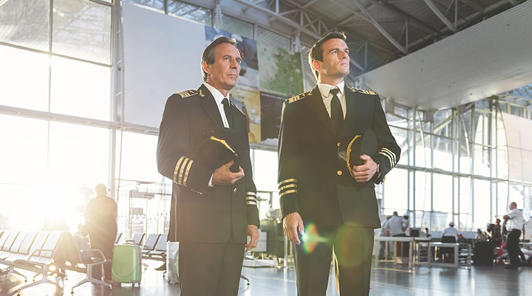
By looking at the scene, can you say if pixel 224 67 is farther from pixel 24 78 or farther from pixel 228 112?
pixel 24 78

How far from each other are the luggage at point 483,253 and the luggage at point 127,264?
11717 millimetres

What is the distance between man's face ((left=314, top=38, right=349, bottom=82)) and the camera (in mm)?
2143

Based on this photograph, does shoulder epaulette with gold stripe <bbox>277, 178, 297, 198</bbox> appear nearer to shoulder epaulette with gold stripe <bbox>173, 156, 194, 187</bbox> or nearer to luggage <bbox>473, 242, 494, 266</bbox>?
shoulder epaulette with gold stripe <bbox>173, 156, 194, 187</bbox>

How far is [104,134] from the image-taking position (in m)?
13.9

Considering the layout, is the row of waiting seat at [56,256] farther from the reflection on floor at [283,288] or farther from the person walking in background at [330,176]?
the person walking in background at [330,176]

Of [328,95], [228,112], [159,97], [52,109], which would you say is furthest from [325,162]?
[52,109]

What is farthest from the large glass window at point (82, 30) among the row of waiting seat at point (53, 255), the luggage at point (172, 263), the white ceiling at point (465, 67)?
the white ceiling at point (465, 67)

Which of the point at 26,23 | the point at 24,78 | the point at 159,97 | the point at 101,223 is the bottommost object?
the point at 101,223

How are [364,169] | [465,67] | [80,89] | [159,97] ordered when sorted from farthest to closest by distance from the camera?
[465,67] < [80,89] < [159,97] < [364,169]

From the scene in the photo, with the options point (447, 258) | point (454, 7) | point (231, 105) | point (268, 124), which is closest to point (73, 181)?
point (268, 124)

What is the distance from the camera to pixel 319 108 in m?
2.14

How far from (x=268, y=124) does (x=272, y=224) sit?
297 cm

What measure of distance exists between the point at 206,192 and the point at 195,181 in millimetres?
79

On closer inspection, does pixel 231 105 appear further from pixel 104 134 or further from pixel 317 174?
pixel 104 134
